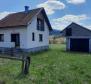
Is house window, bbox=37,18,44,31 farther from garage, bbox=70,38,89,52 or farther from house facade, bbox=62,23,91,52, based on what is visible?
garage, bbox=70,38,89,52

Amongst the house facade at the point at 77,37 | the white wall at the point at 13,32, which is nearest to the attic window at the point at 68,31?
the house facade at the point at 77,37

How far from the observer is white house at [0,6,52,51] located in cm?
2319

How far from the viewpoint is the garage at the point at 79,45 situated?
2778cm

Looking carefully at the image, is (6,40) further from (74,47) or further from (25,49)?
(74,47)

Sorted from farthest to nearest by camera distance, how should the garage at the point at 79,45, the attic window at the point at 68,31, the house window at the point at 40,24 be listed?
A: 1. the attic window at the point at 68,31
2. the garage at the point at 79,45
3. the house window at the point at 40,24

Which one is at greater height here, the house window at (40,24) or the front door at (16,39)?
the house window at (40,24)

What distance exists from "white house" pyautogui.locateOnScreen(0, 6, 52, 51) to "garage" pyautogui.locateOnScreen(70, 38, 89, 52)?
5132mm

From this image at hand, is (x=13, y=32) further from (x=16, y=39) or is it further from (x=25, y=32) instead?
(x=25, y=32)

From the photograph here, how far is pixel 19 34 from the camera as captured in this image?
23.8 metres

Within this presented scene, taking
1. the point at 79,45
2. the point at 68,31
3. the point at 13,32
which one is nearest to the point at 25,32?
the point at 13,32

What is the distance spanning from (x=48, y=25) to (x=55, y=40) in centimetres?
2480

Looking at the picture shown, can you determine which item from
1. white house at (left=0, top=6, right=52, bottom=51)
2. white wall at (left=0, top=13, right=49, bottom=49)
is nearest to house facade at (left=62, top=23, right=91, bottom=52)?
white house at (left=0, top=6, right=52, bottom=51)

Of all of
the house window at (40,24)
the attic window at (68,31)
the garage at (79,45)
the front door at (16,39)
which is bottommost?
the garage at (79,45)

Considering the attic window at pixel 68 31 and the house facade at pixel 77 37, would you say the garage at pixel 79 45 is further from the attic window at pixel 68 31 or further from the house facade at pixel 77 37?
the attic window at pixel 68 31
